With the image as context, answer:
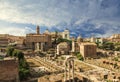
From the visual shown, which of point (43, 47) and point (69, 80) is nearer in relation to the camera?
point (69, 80)

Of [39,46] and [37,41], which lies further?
[37,41]

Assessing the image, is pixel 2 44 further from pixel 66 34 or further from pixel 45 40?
pixel 66 34

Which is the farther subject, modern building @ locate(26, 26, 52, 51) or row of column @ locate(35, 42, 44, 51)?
modern building @ locate(26, 26, 52, 51)

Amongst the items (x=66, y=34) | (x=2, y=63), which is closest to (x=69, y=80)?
(x=2, y=63)

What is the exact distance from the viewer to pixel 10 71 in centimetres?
2414

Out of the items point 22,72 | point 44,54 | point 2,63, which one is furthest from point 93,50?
point 2,63

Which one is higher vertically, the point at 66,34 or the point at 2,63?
the point at 66,34

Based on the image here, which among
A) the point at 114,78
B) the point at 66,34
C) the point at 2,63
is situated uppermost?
the point at 66,34

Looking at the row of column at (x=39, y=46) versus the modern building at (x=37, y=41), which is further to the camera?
the modern building at (x=37, y=41)

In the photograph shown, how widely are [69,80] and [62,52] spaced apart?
27.4 m

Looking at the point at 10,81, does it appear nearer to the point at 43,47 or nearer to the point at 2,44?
the point at 43,47

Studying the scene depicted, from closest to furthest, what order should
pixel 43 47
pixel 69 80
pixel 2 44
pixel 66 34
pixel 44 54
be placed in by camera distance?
pixel 69 80 → pixel 44 54 → pixel 43 47 → pixel 2 44 → pixel 66 34

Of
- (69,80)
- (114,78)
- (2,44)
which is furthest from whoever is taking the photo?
(2,44)

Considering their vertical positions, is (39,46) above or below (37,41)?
below
